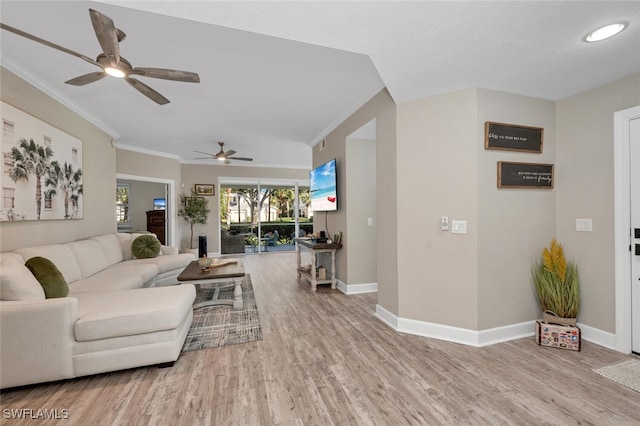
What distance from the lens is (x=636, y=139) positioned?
2.38 m

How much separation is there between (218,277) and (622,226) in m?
4.14

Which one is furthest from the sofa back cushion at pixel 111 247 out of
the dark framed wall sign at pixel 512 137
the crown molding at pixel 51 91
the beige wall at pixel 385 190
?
the dark framed wall sign at pixel 512 137

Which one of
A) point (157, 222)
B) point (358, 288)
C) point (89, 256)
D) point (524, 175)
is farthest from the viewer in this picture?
point (157, 222)

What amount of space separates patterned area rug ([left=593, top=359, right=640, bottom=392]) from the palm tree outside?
5544mm

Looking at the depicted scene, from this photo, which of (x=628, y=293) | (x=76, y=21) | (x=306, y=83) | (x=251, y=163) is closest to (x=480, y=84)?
(x=306, y=83)

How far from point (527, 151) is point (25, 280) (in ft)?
15.1

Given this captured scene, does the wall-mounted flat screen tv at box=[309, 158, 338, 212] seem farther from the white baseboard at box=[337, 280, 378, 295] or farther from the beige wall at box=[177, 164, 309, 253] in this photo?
the beige wall at box=[177, 164, 309, 253]

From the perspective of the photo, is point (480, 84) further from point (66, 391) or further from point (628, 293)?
point (66, 391)

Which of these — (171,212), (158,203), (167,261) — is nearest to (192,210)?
(171,212)

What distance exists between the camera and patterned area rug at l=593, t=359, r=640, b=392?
2016 mm

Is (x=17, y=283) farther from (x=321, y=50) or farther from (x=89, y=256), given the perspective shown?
(x=321, y=50)

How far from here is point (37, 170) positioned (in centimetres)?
309

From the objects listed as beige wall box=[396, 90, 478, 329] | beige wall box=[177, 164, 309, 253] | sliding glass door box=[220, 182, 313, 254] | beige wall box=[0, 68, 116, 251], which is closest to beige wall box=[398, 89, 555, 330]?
beige wall box=[396, 90, 478, 329]

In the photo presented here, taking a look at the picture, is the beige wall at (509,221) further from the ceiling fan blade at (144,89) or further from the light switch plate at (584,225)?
the ceiling fan blade at (144,89)
